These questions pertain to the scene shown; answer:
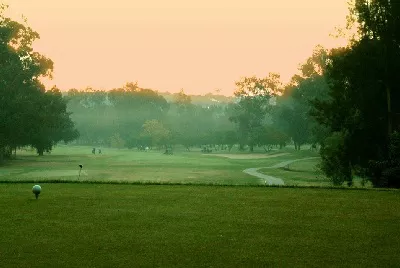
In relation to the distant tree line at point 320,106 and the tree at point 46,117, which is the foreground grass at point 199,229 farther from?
→ the tree at point 46,117

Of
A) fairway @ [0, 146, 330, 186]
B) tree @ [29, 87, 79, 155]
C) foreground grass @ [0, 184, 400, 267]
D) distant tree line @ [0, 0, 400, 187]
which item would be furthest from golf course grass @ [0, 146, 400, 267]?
tree @ [29, 87, 79, 155]

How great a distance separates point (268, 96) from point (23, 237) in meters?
133

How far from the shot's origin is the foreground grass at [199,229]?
26.5ft

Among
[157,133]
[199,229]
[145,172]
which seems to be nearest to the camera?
[199,229]

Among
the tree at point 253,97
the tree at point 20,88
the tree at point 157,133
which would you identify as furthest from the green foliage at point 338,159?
the tree at point 157,133

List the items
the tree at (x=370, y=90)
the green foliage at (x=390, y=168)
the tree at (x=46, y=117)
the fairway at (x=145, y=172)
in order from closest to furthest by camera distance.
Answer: the green foliage at (x=390, y=168), the tree at (x=370, y=90), the fairway at (x=145, y=172), the tree at (x=46, y=117)

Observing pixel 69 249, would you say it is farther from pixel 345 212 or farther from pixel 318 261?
pixel 345 212

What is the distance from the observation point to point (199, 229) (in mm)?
10555

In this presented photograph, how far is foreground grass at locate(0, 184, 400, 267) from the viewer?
26.5 ft

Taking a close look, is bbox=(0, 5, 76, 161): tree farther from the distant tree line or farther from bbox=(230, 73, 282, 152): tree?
bbox=(230, 73, 282, 152): tree

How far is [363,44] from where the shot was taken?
3350 centimetres

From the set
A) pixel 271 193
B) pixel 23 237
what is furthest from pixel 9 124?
pixel 23 237

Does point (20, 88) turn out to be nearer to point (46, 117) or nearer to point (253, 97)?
point (46, 117)

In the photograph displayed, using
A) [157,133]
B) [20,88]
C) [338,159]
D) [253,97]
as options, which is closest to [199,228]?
[338,159]
